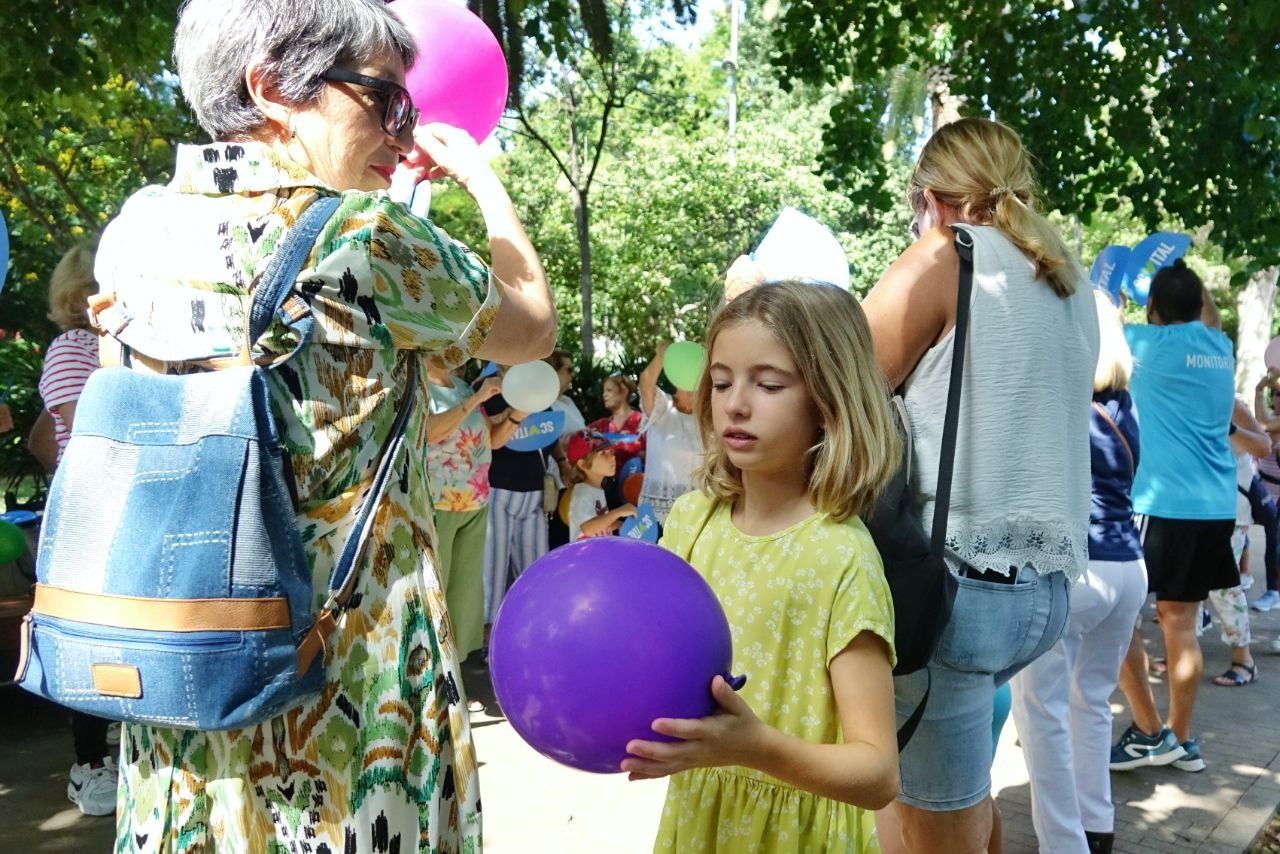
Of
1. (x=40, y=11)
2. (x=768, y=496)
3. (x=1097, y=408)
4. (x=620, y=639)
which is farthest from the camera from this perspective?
(x=40, y=11)

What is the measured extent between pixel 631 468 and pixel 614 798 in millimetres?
2944

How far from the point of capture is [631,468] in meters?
7.09

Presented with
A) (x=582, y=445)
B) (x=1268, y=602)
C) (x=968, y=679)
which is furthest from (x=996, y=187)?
(x=1268, y=602)

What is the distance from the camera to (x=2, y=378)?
7402 millimetres

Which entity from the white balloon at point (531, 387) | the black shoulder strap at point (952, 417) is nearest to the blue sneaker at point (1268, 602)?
the white balloon at point (531, 387)

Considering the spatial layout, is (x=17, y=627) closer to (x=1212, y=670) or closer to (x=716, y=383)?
(x=716, y=383)

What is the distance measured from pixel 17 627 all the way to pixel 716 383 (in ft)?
14.4

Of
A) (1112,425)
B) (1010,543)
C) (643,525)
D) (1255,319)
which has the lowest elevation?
(643,525)

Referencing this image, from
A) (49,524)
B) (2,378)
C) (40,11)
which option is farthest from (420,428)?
(2,378)

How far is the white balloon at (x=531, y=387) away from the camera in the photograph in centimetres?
582

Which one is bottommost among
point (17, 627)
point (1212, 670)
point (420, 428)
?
point (1212, 670)

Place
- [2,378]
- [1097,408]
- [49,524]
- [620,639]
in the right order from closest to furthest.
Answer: [620,639]
[49,524]
[1097,408]
[2,378]

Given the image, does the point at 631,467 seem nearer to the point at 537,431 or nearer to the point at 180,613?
the point at 537,431

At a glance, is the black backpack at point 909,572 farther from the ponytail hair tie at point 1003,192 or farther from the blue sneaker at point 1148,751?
the blue sneaker at point 1148,751
